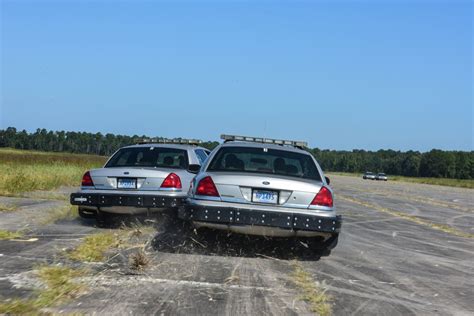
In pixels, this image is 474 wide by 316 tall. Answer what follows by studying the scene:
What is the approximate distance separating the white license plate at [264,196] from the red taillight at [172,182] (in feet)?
8.00

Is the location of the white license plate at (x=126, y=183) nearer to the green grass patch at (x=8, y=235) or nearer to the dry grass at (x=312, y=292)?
the green grass patch at (x=8, y=235)

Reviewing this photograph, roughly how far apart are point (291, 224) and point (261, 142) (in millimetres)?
2468

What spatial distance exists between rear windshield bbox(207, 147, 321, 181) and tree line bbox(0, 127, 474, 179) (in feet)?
417

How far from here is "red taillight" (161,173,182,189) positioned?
29.0 feet

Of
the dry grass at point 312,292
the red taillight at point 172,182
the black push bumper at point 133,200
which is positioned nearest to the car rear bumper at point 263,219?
the dry grass at point 312,292

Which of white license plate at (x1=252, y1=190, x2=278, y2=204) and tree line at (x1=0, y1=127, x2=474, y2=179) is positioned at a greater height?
tree line at (x1=0, y1=127, x2=474, y2=179)

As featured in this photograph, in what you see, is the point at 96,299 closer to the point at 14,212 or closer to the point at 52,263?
the point at 52,263

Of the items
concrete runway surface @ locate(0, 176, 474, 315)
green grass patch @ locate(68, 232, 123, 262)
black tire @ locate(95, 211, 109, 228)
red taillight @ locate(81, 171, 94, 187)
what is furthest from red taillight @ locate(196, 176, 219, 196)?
black tire @ locate(95, 211, 109, 228)

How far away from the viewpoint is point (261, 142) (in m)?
8.82

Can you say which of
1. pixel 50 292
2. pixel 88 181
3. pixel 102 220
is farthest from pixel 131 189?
pixel 50 292

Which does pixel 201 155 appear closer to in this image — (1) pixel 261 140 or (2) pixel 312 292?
(1) pixel 261 140

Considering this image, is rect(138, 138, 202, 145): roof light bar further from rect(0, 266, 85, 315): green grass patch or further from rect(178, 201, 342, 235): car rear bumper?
rect(0, 266, 85, 315): green grass patch

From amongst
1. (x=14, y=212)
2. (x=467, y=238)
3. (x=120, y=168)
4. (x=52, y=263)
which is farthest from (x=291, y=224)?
(x=14, y=212)

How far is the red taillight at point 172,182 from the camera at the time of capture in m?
8.84
